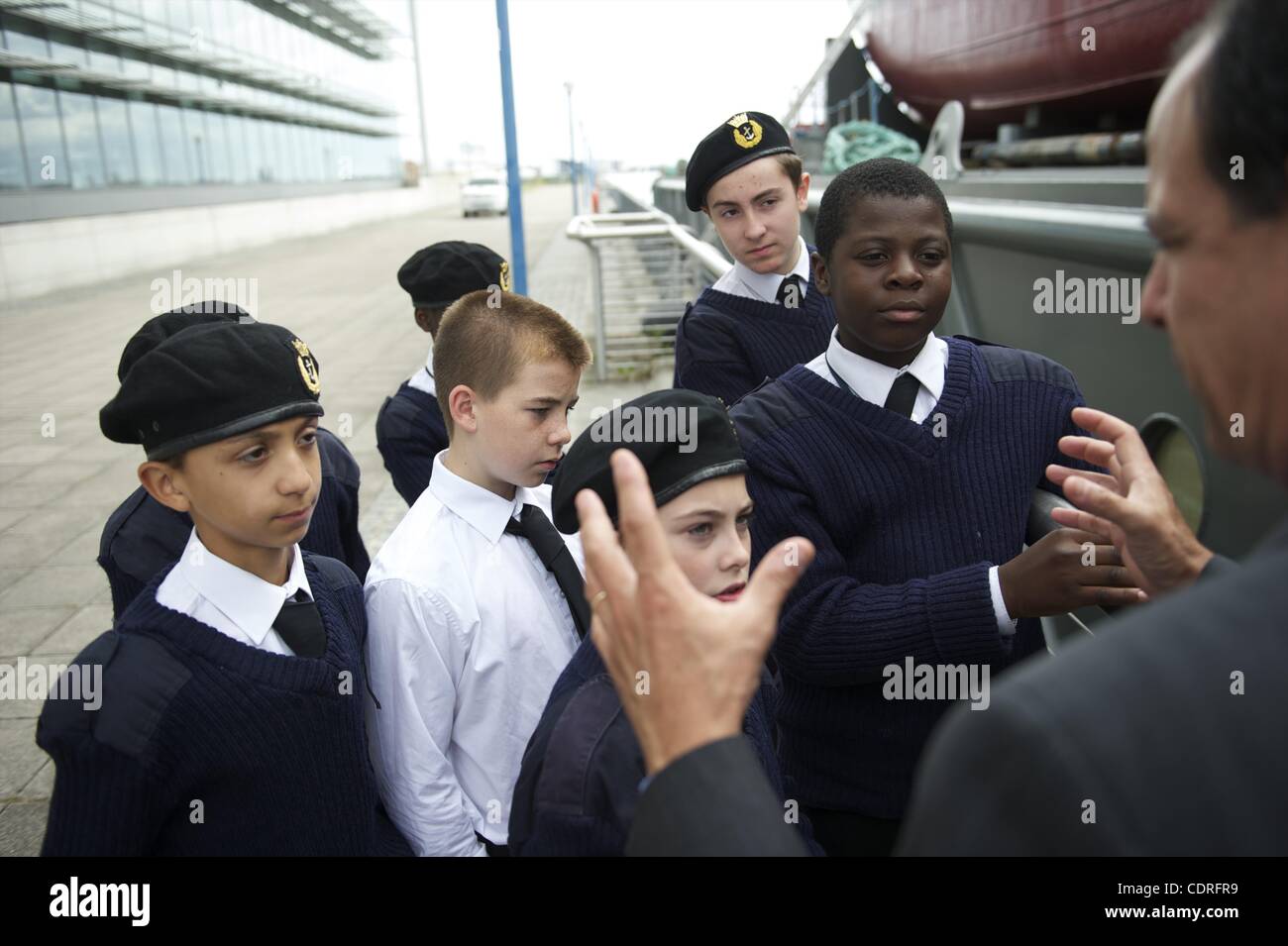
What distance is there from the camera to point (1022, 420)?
6.09 ft

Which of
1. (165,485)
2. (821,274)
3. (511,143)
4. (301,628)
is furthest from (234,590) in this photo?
(511,143)

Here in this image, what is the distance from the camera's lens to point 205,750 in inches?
65.3

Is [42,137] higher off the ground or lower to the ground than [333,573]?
higher

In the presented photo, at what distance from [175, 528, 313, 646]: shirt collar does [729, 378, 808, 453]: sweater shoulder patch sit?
928 millimetres

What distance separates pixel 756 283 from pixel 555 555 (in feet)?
4.22

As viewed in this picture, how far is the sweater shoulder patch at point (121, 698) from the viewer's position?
61.1 inches

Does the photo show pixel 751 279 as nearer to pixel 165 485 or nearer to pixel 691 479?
pixel 691 479

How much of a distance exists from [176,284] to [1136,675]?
20.7 m

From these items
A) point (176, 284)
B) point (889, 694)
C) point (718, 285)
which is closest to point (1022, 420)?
point (889, 694)

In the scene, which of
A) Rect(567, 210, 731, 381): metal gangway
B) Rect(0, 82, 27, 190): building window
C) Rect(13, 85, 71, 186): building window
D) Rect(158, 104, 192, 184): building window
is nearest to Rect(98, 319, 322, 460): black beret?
Rect(567, 210, 731, 381): metal gangway

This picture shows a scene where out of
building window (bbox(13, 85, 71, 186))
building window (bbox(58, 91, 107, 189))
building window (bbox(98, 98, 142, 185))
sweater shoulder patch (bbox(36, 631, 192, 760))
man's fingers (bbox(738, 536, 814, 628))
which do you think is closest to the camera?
man's fingers (bbox(738, 536, 814, 628))

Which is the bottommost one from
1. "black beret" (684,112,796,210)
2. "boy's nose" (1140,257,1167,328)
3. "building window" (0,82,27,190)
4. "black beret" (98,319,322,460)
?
"black beret" (98,319,322,460)

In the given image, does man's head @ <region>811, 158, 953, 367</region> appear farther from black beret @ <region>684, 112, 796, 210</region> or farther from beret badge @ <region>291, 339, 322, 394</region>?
black beret @ <region>684, 112, 796, 210</region>

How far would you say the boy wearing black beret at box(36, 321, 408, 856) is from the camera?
157 cm
